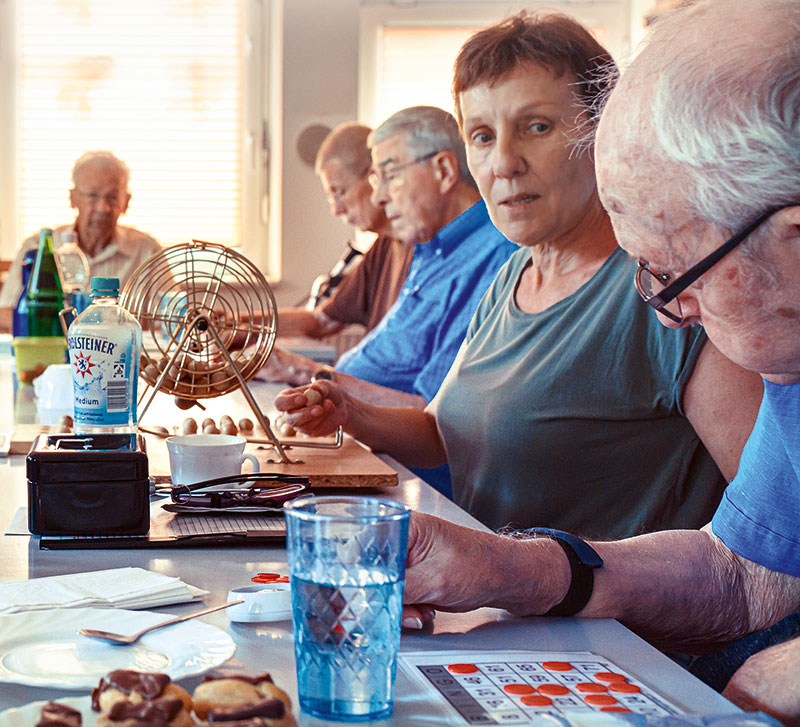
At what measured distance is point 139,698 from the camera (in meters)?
0.57

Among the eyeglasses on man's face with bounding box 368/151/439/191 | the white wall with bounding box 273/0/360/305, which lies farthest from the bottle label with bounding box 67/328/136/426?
the white wall with bounding box 273/0/360/305

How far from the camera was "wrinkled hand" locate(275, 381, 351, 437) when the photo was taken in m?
1.61

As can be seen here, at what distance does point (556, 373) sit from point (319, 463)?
37 centimetres

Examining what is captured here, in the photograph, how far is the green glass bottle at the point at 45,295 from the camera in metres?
2.39

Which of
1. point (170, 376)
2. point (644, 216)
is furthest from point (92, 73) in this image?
point (644, 216)

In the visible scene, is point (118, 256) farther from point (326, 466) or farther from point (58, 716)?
point (58, 716)

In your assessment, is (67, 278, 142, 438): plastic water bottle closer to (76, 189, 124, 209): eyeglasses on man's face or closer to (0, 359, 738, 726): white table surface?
(0, 359, 738, 726): white table surface

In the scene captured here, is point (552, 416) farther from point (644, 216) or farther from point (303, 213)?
point (303, 213)

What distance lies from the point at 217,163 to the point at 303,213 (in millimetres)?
526

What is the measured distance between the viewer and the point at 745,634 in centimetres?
105

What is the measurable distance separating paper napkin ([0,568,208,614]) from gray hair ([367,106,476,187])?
202 cm

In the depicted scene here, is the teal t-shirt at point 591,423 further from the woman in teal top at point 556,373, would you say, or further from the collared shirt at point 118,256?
the collared shirt at point 118,256

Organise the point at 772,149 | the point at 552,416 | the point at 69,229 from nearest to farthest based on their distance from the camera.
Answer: the point at 772,149 < the point at 552,416 < the point at 69,229

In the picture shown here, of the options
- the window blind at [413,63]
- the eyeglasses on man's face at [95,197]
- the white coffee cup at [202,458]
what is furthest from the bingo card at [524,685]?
the window blind at [413,63]
